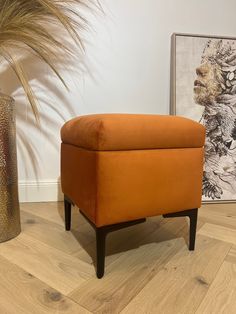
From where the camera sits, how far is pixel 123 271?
2.83 feet

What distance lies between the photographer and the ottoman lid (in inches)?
28.8

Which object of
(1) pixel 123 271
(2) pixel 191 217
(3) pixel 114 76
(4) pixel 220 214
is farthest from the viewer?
(3) pixel 114 76

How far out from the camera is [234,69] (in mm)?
1613

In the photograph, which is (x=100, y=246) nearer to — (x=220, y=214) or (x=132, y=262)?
(x=132, y=262)

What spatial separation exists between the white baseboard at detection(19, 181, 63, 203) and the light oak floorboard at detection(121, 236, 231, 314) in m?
0.90

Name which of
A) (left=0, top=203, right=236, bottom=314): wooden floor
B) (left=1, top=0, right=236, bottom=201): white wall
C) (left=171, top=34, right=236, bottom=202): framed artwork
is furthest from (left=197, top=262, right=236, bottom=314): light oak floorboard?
(left=1, top=0, right=236, bottom=201): white wall

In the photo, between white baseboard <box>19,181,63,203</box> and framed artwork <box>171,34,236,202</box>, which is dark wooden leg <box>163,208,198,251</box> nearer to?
framed artwork <box>171,34,236,202</box>

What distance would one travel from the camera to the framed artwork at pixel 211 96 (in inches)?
61.7

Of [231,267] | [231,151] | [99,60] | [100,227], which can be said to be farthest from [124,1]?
[231,267]

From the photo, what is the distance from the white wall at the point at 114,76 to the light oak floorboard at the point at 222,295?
3.47 feet

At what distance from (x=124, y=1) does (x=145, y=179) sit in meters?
1.22

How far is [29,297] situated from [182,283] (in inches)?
18.7

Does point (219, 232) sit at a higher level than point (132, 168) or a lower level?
lower

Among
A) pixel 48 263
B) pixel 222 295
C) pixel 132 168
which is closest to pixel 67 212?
pixel 48 263
